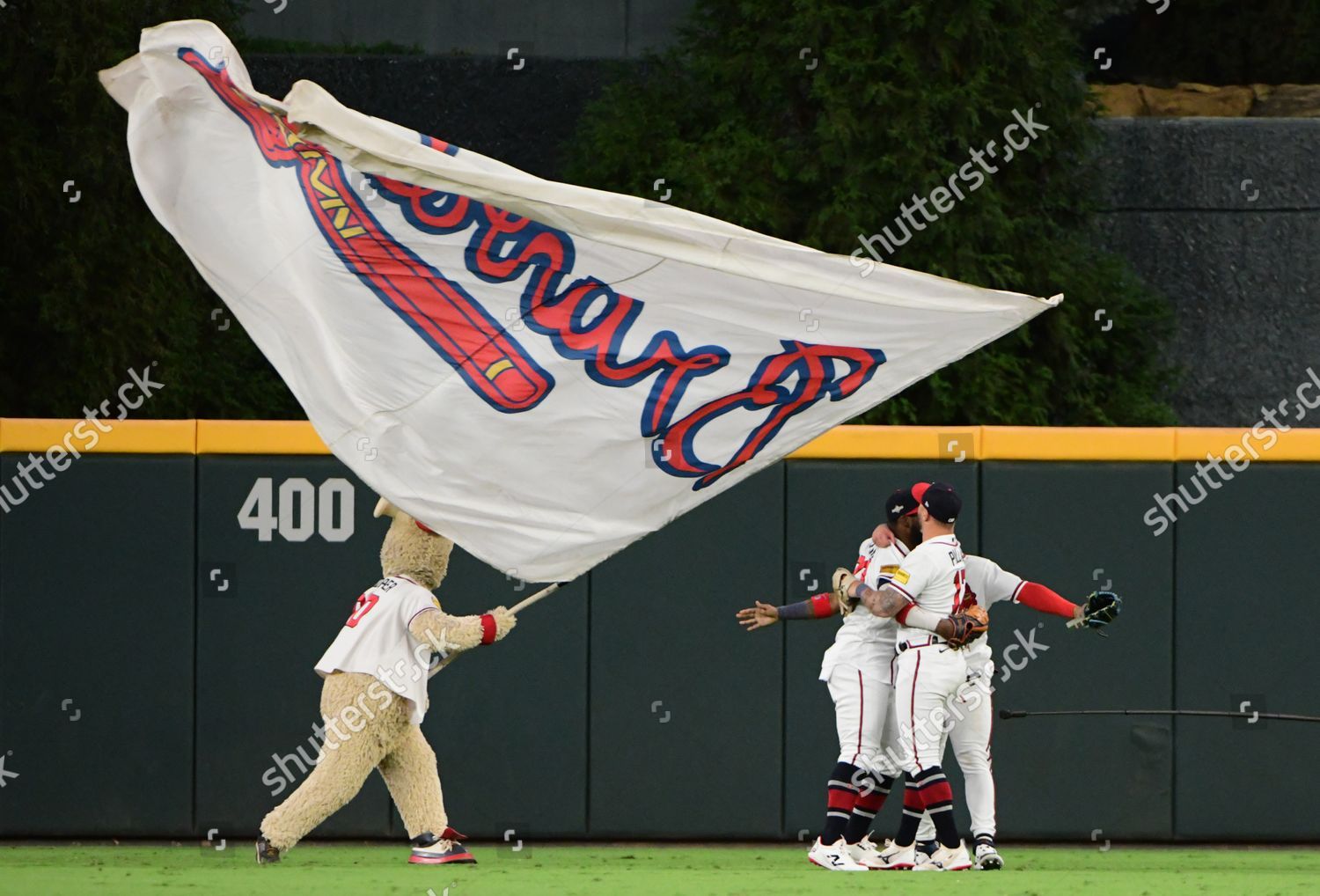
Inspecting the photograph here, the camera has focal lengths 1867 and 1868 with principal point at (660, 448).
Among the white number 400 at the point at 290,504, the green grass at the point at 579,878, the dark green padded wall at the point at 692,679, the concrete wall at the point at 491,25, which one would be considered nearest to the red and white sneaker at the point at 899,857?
the green grass at the point at 579,878

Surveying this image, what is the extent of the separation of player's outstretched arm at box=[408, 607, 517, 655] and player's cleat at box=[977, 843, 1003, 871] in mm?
2396

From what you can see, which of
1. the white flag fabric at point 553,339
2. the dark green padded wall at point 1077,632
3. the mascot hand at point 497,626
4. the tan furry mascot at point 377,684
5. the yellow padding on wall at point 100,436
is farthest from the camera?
the dark green padded wall at point 1077,632

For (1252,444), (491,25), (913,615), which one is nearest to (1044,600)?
(913,615)

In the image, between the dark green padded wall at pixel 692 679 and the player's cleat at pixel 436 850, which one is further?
the dark green padded wall at pixel 692 679

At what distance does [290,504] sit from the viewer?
1016 cm

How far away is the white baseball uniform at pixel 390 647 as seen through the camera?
7719 mm

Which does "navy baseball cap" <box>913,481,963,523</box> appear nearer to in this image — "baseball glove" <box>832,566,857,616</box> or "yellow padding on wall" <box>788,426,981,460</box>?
"baseball glove" <box>832,566,857,616</box>

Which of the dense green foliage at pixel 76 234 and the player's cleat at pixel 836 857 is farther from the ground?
the dense green foliage at pixel 76 234

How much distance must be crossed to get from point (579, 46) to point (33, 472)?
8182 millimetres

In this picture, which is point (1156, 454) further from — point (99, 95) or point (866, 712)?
point (99, 95)

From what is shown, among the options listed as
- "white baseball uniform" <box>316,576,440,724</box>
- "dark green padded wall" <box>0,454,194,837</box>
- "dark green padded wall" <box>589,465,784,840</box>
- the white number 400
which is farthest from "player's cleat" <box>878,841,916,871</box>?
"dark green padded wall" <box>0,454,194,837</box>

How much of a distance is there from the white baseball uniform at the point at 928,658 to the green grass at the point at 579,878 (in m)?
0.66

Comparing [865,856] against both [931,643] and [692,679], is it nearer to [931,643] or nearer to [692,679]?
[931,643]

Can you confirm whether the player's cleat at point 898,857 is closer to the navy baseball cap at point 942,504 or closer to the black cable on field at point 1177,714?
the black cable on field at point 1177,714
